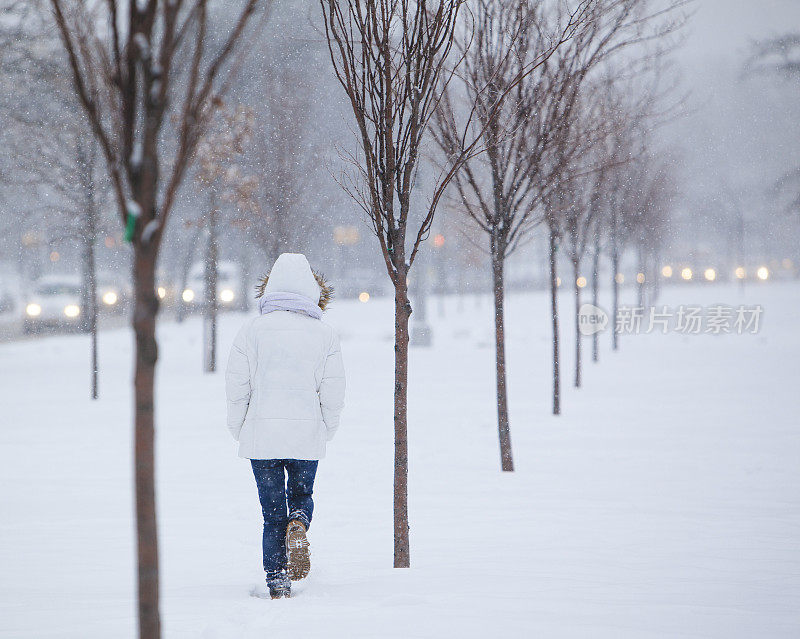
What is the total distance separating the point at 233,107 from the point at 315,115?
382 cm

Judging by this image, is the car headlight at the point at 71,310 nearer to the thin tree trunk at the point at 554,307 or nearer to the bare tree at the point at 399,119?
the thin tree trunk at the point at 554,307

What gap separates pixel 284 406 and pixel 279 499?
491 millimetres

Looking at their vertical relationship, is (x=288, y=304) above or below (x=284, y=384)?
above

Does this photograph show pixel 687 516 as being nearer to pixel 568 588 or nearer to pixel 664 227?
pixel 568 588

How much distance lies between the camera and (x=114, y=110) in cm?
259

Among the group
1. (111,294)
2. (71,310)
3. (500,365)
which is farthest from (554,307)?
(111,294)

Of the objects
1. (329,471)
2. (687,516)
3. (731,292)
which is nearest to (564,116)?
(687,516)

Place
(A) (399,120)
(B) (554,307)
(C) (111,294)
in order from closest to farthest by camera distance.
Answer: (A) (399,120) < (B) (554,307) < (C) (111,294)

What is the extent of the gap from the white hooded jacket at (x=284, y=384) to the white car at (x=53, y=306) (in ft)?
76.3

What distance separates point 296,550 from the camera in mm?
3762

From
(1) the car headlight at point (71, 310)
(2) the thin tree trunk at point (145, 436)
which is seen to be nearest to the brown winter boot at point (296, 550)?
(2) the thin tree trunk at point (145, 436)

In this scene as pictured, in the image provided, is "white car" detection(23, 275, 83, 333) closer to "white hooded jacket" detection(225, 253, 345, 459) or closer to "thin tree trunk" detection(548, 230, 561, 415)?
"thin tree trunk" detection(548, 230, 561, 415)

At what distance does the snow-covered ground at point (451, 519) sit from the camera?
11.6ft

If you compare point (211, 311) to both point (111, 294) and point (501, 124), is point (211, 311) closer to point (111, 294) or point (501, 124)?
point (501, 124)
